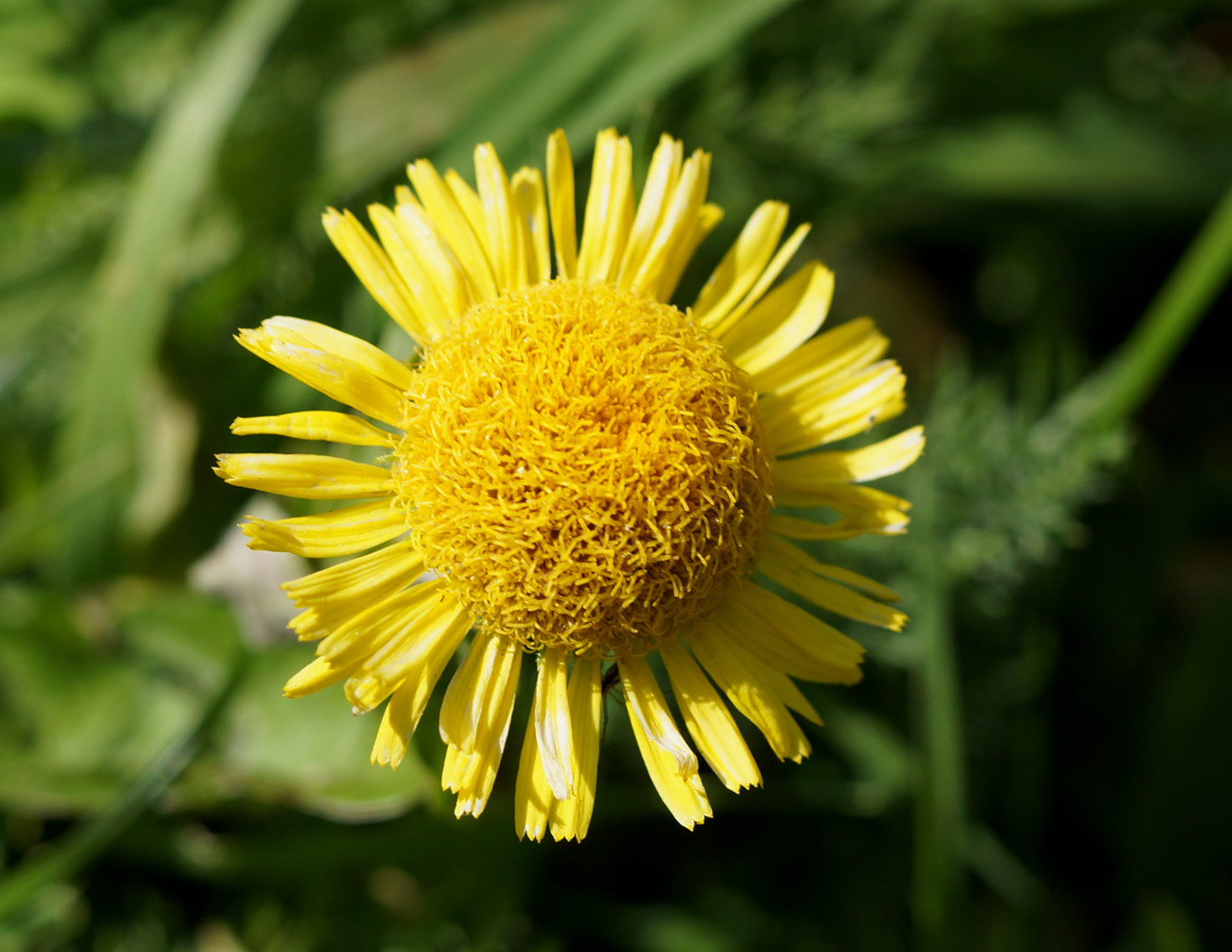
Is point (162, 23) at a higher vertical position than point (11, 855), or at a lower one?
higher

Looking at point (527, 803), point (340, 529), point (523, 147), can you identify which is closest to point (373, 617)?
point (340, 529)

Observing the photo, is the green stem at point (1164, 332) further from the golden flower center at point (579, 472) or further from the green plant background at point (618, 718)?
the golden flower center at point (579, 472)

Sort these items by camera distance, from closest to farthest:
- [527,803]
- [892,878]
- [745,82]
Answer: [527,803], [892,878], [745,82]

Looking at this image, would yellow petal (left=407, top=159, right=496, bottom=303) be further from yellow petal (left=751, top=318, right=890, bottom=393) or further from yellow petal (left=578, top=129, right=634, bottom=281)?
yellow petal (left=751, top=318, right=890, bottom=393)

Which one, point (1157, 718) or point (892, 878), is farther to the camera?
point (1157, 718)

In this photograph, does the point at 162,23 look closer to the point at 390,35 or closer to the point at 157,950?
the point at 390,35

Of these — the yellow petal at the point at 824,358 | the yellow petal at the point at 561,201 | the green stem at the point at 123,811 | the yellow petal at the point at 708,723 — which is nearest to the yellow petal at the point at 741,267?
the yellow petal at the point at 824,358
